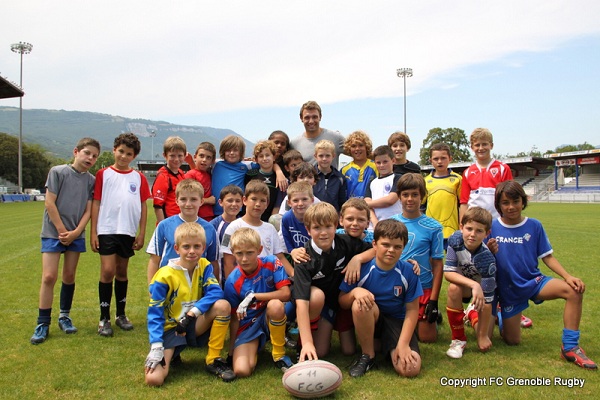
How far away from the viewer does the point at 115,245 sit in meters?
4.55

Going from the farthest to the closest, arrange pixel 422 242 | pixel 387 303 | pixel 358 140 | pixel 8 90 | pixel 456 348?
pixel 8 90 → pixel 358 140 → pixel 422 242 → pixel 456 348 → pixel 387 303

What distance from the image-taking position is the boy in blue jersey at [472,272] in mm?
3916

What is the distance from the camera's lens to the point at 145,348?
13.3 ft

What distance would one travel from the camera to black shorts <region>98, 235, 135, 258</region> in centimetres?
451

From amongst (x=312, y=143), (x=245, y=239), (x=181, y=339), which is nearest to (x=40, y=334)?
(x=181, y=339)

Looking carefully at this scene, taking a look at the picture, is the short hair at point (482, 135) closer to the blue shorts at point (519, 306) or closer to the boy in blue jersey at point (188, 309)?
the blue shorts at point (519, 306)

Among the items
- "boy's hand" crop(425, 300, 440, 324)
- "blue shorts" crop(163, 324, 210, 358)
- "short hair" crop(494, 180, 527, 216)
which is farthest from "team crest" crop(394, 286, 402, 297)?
"blue shorts" crop(163, 324, 210, 358)

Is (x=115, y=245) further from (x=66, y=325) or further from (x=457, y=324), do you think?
(x=457, y=324)

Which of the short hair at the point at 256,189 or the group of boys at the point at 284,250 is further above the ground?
the short hair at the point at 256,189

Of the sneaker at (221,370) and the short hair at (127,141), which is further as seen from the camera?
the short hair at (127,141)

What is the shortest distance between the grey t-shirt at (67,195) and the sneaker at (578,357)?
473 cm

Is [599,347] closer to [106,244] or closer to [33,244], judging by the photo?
[106,244]

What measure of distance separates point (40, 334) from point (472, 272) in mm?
4178

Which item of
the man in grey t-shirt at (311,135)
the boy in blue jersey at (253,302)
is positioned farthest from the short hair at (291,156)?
the boy in blue jersey at (253,302)
